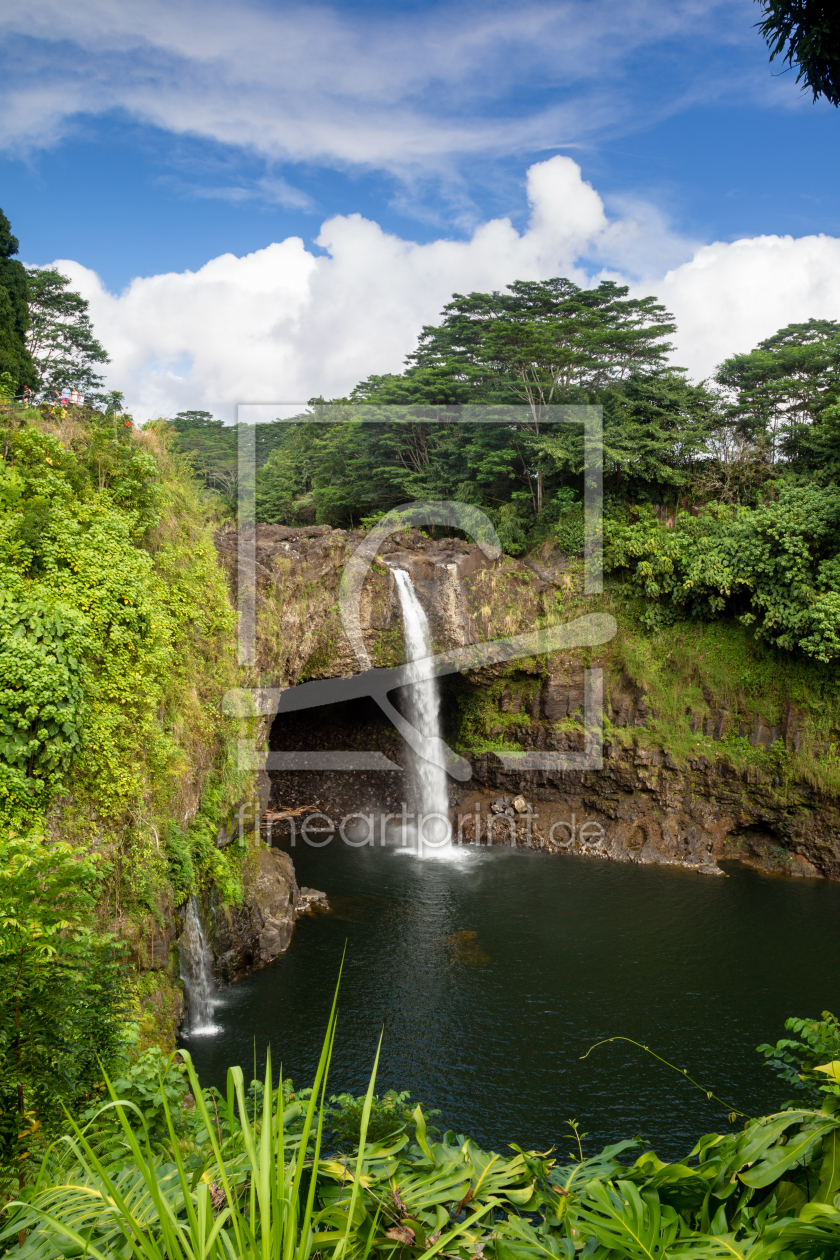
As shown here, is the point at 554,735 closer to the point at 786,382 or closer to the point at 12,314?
the point at 786,382

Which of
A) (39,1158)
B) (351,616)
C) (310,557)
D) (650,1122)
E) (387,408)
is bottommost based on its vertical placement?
(650,1122)

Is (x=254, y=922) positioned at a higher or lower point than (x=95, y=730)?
lower

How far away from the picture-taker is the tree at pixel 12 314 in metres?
16.4

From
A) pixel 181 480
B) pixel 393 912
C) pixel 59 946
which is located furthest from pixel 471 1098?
pixel 181 480

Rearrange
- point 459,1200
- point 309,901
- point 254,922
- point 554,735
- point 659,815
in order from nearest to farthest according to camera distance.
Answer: point 459,1200 → point 254,922 → point 309,901 → point 659,815 → point 554,735

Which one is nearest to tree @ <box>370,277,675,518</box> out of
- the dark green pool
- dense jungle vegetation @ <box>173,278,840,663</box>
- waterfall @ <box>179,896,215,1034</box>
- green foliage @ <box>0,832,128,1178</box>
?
dense jungle vegetation @ <box>173,278,840,663</box>

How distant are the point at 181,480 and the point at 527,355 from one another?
12874 millimetres

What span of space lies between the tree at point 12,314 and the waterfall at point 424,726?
9.91m

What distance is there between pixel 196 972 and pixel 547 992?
5473 millimetres

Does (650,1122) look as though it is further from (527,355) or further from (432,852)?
(527,355)

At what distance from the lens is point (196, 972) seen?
428 inches

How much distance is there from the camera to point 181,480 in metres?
12.8

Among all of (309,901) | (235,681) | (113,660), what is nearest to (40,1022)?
(113,660)

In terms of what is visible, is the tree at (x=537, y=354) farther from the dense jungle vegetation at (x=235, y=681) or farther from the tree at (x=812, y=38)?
the tree at (x=812, y=38)
